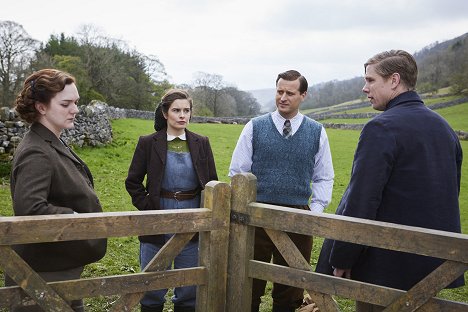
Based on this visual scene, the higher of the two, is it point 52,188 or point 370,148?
point 370,148

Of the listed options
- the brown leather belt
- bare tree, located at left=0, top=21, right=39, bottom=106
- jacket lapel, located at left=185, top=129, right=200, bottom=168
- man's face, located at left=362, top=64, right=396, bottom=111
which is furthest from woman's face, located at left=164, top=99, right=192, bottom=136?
bare tree, located at left=0, top=21, right=39, bottom=106

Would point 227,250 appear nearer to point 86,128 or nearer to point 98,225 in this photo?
point 98,225

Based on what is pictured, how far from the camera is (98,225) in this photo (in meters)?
2.69

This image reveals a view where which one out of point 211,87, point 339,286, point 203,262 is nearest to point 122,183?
point 203,262

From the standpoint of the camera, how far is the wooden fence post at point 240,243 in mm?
3150

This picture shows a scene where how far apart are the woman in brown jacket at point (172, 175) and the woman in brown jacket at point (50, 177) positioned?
104 centimetres

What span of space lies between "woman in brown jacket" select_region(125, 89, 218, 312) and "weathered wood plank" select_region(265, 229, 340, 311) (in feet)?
4.46

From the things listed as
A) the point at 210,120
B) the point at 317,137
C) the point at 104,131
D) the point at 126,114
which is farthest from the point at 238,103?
the point at 317,137

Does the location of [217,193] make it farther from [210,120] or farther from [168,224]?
[210,120]

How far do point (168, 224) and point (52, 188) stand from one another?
774mm

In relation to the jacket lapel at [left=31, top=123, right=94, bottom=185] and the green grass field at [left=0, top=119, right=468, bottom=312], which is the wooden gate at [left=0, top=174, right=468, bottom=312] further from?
the green grass field at [left=0, top=119, right=468, bottom=312]

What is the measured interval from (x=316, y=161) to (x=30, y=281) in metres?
2.94

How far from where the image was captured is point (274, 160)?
14.4 feet

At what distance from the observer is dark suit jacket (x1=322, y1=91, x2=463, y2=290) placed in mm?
2842
